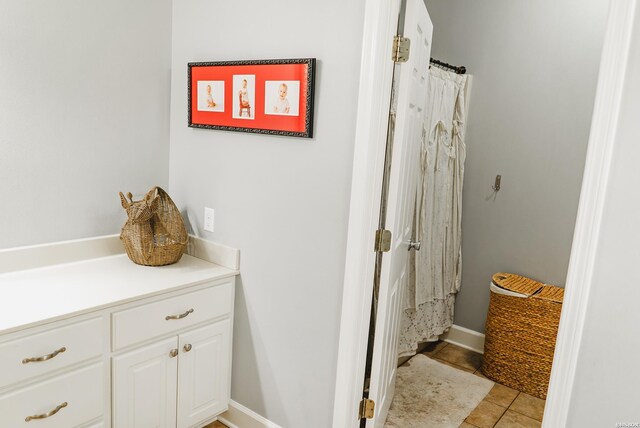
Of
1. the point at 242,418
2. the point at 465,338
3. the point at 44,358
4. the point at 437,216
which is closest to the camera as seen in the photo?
the point at 44,358

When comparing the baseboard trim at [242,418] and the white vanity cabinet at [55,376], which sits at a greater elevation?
the white vanity cabinet at [55,376]

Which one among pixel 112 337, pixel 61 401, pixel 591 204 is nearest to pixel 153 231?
pixel 112 337

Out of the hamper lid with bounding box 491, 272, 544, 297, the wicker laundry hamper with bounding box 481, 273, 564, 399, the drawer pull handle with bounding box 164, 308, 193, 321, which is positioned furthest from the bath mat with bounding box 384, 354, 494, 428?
the drawer pull handle with bounding box 164, 308, 193, 321

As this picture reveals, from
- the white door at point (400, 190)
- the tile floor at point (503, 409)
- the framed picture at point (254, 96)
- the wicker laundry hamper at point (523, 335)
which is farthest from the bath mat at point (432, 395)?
the framed picture at point (254, 96)

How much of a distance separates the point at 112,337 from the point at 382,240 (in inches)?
43.6

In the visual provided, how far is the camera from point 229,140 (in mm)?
2244

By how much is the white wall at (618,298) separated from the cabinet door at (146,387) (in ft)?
5.09

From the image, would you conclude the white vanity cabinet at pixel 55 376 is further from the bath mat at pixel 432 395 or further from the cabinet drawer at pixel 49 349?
the bath mat at pixel 432 395

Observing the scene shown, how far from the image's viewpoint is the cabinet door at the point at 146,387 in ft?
6.17

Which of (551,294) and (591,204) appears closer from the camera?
(591,204)

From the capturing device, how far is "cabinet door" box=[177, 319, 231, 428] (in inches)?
83.4

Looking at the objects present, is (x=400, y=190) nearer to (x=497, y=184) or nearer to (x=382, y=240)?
(x=382, y=240)

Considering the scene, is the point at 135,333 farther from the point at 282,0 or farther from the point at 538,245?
the point at 538,245

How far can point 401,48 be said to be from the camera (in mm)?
1798
